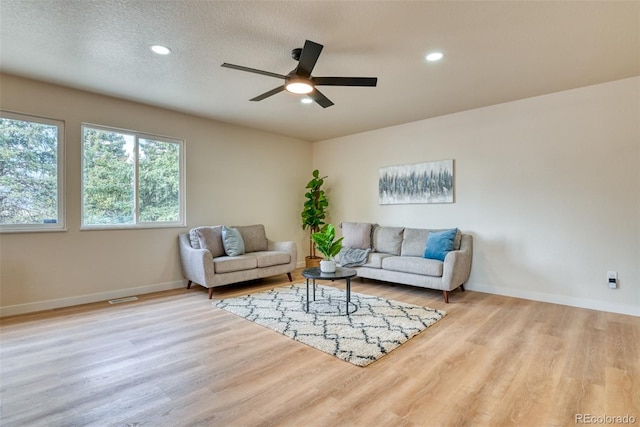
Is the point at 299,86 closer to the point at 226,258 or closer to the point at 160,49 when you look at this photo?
the point at 160,49

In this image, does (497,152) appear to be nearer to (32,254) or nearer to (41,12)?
(41,12)

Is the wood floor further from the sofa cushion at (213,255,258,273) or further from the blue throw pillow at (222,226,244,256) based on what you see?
the blue throw pillow at (222,226,244,256)

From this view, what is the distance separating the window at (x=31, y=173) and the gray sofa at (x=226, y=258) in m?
1.54

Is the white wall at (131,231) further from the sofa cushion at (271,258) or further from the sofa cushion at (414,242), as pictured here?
the sofa cushion at (414,242)

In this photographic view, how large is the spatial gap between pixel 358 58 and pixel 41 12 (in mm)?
2518

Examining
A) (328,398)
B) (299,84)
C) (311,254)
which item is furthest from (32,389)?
(311,254)

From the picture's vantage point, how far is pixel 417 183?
5.07 metres

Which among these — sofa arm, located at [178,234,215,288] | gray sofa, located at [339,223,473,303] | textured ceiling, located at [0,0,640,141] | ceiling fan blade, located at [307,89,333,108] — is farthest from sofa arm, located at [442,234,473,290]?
sofa arm, located at [178,234,215,288]

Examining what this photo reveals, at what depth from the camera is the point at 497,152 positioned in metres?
4.30

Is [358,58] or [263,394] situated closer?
[263,394]

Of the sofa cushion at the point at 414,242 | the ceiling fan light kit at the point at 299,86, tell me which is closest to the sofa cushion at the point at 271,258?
the sofa cushion at the point at 414,242

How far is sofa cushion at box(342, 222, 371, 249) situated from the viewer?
5.15 meters

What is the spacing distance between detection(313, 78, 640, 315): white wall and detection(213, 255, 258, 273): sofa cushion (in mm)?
2643

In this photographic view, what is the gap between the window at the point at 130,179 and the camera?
13.1 ft
